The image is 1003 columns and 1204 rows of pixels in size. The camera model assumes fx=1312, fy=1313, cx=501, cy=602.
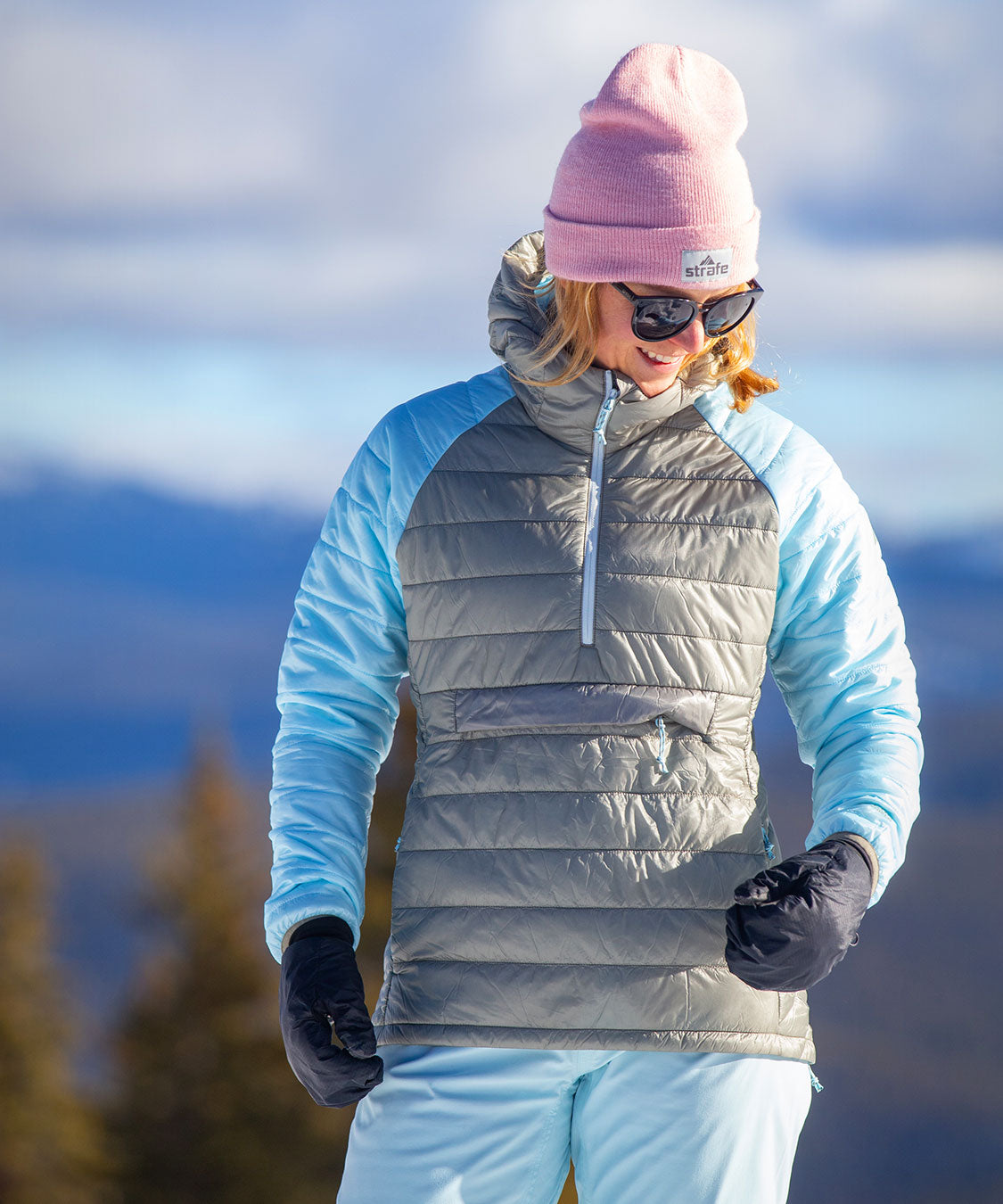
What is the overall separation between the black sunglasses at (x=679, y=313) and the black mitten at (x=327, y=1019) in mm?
610

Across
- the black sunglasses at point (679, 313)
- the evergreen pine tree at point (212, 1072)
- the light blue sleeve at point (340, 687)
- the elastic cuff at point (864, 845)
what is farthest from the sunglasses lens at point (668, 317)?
the evergreen pine tree at point (212, 1072)

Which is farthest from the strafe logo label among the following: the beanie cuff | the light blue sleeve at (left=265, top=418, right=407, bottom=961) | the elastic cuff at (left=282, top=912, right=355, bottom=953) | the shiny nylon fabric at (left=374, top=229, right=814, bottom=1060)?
the elastic cuff at (left=282, top=912, right=355, bottom=953)

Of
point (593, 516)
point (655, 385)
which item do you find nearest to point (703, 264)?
point (655, 385)

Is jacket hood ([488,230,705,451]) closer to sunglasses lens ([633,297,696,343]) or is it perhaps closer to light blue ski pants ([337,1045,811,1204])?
sunglasses lens ([633,297,696,343])

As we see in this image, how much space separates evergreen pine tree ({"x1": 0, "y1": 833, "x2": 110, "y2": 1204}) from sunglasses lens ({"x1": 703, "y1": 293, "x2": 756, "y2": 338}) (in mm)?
13389

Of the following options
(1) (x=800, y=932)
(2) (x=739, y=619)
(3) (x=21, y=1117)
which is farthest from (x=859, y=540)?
(3) (x=21, y=1117)

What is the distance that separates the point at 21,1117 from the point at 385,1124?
14423 mm

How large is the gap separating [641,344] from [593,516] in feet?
0.56

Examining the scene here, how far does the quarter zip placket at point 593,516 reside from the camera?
3.72 ft

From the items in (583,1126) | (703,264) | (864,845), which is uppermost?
(703,264)

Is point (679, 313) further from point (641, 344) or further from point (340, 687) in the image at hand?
point (340, 687)

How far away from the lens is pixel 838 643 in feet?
3.98

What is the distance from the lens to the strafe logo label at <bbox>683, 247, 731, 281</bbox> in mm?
1203

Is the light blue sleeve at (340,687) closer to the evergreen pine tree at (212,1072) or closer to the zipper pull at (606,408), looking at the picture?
the zipper pull at (606,408)
